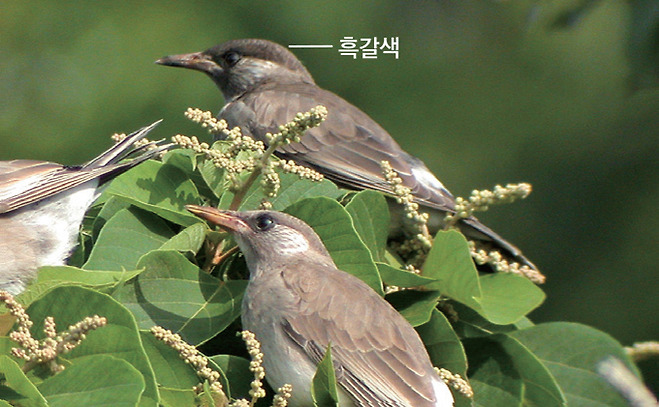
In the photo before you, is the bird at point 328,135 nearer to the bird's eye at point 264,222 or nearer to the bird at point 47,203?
the bird's eye at point 264,222

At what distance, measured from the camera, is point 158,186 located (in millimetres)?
2594

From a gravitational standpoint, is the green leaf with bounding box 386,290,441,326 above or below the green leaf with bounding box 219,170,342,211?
below

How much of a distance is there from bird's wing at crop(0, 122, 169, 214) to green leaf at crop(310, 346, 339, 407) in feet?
2.83

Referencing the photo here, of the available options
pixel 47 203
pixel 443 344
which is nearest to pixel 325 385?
pixel 443 344

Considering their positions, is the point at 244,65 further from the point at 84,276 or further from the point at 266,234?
the point at 84,276

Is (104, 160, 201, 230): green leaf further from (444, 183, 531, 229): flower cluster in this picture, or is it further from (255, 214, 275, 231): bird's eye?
(444, 183, 531, 229): flower cluster

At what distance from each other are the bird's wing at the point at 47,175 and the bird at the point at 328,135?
1187mm

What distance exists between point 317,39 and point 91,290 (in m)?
5.95

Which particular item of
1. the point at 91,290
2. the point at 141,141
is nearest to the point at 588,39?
the point at 141,141

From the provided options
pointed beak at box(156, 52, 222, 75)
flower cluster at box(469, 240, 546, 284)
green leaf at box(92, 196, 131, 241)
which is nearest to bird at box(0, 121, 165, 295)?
green leaf at box(92, 196, 131, 241)

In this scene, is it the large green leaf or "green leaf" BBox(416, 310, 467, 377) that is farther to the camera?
"green leaf" BBox(416, 310, 467, 377)

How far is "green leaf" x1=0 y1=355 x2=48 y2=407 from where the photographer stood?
6.19 ft

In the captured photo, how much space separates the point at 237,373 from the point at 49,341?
17.8 inches

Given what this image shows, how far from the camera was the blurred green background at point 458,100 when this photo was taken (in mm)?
7254
